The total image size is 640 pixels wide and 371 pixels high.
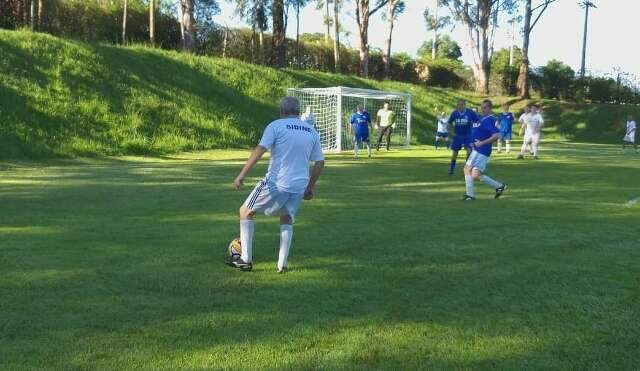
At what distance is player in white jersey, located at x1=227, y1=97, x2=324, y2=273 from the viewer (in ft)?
20.8

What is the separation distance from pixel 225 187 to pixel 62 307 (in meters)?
8.71

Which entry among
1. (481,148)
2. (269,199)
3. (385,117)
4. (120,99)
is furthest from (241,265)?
(120,99)

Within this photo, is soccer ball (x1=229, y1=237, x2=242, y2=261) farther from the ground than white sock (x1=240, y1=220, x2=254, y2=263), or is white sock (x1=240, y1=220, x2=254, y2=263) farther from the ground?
white sock (x1=240, y1=220, x2=254, y2=263)

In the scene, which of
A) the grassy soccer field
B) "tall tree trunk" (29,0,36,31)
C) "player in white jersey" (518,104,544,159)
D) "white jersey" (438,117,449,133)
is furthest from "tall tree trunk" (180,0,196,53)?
the grassy soccer field

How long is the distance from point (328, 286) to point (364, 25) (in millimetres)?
45245

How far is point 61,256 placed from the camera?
7.12 meters

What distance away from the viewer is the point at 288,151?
6379 mm

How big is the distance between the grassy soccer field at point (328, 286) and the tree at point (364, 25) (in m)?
37.2

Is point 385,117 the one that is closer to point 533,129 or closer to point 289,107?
point 533,129

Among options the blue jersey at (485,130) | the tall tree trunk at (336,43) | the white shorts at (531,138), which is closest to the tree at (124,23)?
the tall tree trunk at (336,43)

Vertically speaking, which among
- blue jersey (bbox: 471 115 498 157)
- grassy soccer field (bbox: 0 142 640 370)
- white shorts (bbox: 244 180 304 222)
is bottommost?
grassy soccer field (bbox: 0 142 640 370)

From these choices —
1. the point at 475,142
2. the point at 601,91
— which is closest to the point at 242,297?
the point at 475,142

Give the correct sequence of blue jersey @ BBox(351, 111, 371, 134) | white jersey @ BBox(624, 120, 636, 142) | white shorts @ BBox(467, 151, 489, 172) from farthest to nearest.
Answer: white jersey @ BBox(624, 120, 636, 142) < blue jersey @ BBox(351, 111, 371, 134) < white shorts @ BBox(467, 151, 489, 172)

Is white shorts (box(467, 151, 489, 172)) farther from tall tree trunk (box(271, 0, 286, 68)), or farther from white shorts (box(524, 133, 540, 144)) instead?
tall tree trunk (box(271, 0, 286, 68))
